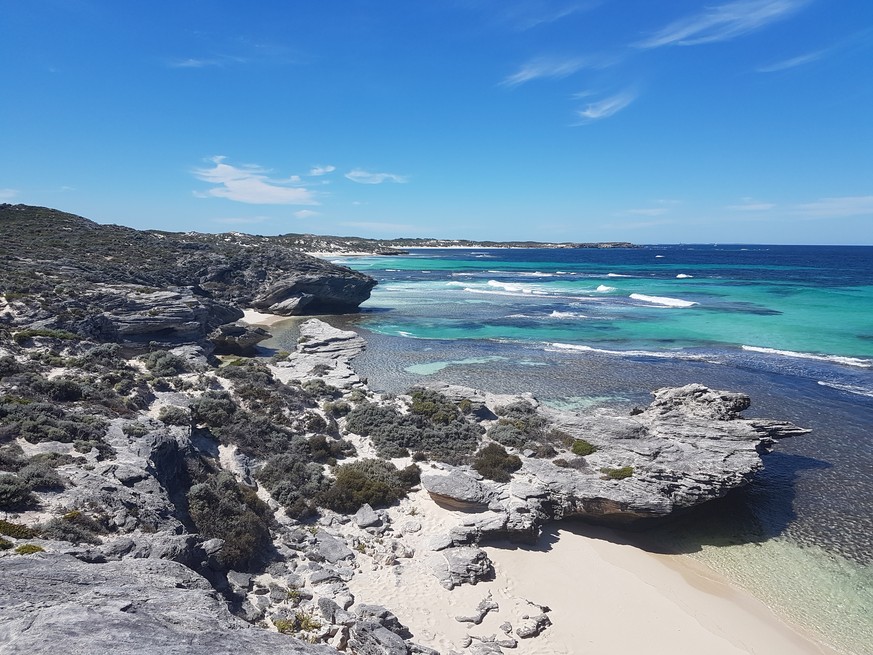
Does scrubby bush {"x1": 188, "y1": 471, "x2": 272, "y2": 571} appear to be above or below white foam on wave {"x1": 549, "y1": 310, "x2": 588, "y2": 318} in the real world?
below

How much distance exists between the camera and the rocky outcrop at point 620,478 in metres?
15.3

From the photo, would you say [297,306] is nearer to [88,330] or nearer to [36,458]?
[88,330]

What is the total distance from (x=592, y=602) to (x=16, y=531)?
1268 centimetres

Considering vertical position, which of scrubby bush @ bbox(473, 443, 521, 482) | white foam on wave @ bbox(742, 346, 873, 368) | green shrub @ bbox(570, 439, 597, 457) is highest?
white foam on wave @ bbox(742, 346, 873, 368)

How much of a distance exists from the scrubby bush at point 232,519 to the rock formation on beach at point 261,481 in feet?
0.18

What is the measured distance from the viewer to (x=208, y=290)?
51688 mm

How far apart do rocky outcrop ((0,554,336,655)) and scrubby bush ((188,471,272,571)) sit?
3.45 m

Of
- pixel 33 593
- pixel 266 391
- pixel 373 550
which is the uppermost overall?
pixel 33 593

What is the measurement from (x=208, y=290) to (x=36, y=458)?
43.2m

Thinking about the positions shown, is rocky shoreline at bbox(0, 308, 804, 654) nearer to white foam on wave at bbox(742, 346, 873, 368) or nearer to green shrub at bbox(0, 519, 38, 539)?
green shrub at bbox(0, 519, 38, 539)

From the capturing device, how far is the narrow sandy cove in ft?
36.4

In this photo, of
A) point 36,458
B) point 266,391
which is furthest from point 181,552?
point 266,391

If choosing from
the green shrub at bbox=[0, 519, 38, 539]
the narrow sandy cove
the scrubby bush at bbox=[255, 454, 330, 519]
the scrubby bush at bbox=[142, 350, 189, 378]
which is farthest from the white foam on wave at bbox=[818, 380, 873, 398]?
the scrubby bush at bbox=[142, 350, 189, 378]

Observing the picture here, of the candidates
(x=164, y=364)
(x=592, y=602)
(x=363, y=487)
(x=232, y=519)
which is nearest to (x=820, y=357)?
(x=592, y=602)
